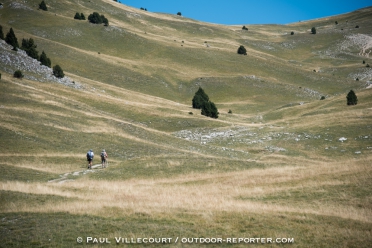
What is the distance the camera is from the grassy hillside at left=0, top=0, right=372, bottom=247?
1523 centimetres

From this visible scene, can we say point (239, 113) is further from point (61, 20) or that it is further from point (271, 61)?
point (61, 20)

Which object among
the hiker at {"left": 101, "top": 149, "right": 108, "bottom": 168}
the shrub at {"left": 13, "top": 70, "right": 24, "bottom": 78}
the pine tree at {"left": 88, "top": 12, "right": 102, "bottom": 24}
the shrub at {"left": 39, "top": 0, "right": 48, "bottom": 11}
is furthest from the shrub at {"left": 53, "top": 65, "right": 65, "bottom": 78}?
the shrub at {"left": 39, "top": 0, "right": 48, "bottom": 11}

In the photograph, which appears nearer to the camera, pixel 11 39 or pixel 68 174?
pixel 68 174

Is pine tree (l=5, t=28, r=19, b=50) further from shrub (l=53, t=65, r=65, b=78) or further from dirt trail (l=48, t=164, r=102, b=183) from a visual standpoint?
dirt trail (l=48, t=164, r=102, b=183)

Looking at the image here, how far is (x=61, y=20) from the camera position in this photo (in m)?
131

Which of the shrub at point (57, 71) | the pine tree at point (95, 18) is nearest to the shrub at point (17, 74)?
the shrub at point (57, 71)

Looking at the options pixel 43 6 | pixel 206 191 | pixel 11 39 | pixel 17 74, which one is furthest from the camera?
pixel 43 6

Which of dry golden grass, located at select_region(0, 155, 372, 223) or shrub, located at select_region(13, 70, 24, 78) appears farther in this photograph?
shrub, located at select_region(13, 70, 24, 78)

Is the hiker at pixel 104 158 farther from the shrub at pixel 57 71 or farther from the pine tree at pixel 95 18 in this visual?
the pine tree at pixel 95 18

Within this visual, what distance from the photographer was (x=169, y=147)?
47.2m

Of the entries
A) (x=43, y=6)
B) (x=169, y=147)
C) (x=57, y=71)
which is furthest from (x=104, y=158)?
(x=43, y=6)

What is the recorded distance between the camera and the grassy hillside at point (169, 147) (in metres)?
15.2

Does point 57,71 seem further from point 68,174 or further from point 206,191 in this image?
point 206,191

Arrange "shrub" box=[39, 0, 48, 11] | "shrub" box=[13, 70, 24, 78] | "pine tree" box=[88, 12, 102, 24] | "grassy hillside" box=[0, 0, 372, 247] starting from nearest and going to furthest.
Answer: "grassy hillside" box=[0, 0, 372, 247] < "shrub" box=[13, 70, 24, 78] < "pine tree" box=[88, 12, 102, 24] < "shrub" box=[39, 0, 48, 11]
